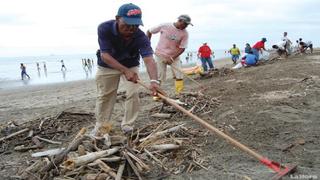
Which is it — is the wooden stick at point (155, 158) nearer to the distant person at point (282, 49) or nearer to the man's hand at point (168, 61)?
the man's hand at point (168, 61)

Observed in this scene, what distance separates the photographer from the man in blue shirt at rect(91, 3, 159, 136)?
17.4ft

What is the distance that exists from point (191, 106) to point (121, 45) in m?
2.55

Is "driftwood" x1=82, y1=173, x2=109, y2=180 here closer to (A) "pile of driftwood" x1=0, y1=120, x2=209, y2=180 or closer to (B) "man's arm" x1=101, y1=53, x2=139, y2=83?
(A) "pile of driftwood" x1=0, y1=120, x2=209, y2=180

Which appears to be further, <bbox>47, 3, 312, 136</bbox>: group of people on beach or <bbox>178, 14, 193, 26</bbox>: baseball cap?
Result: <bbox>178, 14, 193, 26</bbox>: baseball cap

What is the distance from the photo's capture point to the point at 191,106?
782cm

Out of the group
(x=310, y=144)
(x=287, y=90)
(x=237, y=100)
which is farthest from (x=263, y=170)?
(x=287, y=90)

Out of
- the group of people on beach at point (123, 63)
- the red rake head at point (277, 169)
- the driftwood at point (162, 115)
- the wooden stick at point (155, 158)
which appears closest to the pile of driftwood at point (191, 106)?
the driftwood at point (162, 115)

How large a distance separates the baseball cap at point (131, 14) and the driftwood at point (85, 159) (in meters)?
1.67

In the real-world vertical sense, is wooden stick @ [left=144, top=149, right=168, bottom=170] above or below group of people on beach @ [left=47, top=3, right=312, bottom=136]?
below

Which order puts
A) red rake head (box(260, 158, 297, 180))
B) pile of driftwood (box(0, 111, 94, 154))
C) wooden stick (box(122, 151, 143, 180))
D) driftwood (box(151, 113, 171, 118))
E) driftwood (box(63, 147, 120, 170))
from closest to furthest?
red rake head (box(260, 158, 297, 180)) → wooden stick (box(122, 151, 143, 180)) → driftwood (box(63, 147, 120, 170)) → pile of driftwood (box(0, 111, 94, 154)) → driftwood (box(151, 113, 171, 118))

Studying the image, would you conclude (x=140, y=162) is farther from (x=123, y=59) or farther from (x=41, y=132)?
(x=41, y=132)

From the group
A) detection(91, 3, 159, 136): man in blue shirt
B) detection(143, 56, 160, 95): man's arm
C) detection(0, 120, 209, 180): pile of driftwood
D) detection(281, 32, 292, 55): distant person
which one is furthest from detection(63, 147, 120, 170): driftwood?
detection(281, 32, 292, 55): distant person

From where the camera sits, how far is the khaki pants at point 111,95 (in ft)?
20.3

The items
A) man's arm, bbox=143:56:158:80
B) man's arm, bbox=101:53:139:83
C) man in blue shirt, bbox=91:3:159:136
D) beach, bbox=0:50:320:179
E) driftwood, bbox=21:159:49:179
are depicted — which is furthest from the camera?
man's arm, bbox=143:56:158:80
